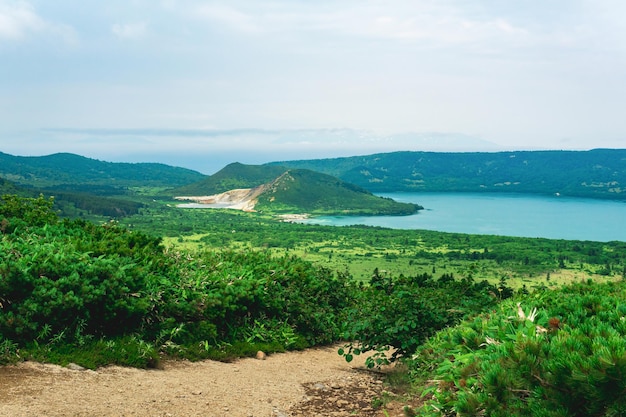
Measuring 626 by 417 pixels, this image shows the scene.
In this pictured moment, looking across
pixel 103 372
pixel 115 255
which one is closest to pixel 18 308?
pixel 103 372

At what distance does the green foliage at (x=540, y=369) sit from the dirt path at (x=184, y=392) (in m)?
1.70

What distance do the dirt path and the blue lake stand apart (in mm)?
112648

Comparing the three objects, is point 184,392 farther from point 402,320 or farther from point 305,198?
point 305,198

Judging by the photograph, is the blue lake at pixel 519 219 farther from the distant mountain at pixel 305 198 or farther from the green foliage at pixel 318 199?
the distant mountain at pixel 305 198

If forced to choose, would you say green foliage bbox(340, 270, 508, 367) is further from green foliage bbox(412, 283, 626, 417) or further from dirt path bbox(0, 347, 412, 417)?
green foliage bbox(412, 283, 626, 417)

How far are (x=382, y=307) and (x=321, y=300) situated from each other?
3738 millimetres

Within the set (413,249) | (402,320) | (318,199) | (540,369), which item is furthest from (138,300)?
(318,199)

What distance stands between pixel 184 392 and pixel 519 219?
483ft

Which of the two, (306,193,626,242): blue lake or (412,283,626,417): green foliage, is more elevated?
(412,283,626,417): green foliage

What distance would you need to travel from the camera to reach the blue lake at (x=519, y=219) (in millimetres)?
120875

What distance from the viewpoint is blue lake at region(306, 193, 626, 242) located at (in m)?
121

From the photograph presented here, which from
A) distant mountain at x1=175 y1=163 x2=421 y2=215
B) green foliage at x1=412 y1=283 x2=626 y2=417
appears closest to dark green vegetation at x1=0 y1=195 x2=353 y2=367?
green foliage at x1=412 y1=283 x2=626 y2=417

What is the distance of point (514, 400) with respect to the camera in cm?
458

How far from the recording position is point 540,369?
4582 millimetres
